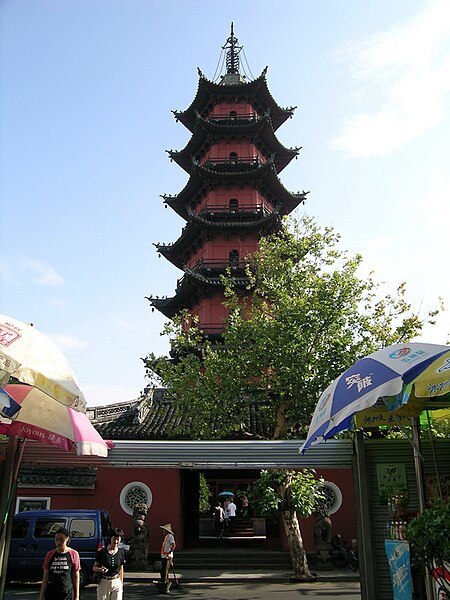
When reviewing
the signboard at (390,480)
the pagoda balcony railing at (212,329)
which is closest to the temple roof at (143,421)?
the pagoda balcony railing at (212,329)

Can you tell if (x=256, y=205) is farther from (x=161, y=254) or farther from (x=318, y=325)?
(x=318, y=325)

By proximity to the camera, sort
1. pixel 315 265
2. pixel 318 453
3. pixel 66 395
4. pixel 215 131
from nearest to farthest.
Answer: pixel 66 395 → pixel 318 453 → pixel 315 265 → pixel 215 131

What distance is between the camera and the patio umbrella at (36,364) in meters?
4.61

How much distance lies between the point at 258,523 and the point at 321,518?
737 cm

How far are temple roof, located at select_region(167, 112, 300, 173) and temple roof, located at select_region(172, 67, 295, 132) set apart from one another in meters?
1.23

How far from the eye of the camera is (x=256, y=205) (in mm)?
23703

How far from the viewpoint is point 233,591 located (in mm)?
12492

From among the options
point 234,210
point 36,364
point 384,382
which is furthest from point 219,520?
point 36,364

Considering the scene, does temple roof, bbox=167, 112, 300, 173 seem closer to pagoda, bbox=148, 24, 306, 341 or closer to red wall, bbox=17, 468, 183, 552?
pagoda, bbox=148, 24, 306, 341

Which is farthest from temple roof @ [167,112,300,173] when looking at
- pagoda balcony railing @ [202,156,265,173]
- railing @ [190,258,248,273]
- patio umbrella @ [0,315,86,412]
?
patio umbrella @ [0,315,86,412]

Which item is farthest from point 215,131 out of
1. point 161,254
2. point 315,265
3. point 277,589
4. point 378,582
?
point 378,582

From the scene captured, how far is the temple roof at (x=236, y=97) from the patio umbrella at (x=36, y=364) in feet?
74.2

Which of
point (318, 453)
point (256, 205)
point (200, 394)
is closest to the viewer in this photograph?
point (318, 453)

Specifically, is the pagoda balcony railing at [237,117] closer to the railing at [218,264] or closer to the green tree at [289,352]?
the railing at [218,264]
